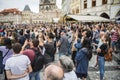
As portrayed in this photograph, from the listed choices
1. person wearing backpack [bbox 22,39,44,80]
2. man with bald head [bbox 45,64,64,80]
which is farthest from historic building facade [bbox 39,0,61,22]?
man with bald head [bbox 45,64,64,80]

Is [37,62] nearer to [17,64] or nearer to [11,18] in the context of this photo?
[17,64]

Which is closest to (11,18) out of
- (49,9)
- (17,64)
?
(49,9)

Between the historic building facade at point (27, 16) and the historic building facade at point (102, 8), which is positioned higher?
the historic building facade at point (102, 8)

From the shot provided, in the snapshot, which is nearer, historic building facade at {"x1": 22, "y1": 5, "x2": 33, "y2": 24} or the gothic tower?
the gothic tower

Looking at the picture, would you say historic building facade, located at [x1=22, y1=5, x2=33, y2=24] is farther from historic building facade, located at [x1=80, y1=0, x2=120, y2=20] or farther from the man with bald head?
the man with bald head

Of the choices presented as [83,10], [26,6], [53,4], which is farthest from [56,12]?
[83,10]

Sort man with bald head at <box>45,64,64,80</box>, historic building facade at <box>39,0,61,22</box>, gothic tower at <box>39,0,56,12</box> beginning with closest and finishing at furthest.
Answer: man with bald head at <box>45,64,64,80</box>, gothic tower at <box>39,0,56,12</box>, historic building facade at <box>39,0,61,22</box>

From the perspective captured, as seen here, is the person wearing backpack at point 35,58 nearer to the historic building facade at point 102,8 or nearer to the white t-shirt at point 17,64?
the white t-shirt at point 17,64

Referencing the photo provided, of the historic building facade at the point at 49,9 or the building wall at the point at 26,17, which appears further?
the building wall at the point at 26,17

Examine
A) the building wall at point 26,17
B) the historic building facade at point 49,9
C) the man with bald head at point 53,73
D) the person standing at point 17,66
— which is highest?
the man with bald head at point 53,73

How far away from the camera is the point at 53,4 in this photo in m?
160

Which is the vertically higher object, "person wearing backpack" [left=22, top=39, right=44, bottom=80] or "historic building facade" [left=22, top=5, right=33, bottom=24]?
"person wearing backpack" [left=22, top=39, right=44, bottom=80]

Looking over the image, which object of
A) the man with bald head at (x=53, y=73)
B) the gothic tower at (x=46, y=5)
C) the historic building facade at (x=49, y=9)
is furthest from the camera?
the historic building facade at (x=49, y=9)

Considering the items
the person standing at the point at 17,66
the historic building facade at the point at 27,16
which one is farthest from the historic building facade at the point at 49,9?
the person standing at the point at 17,66
